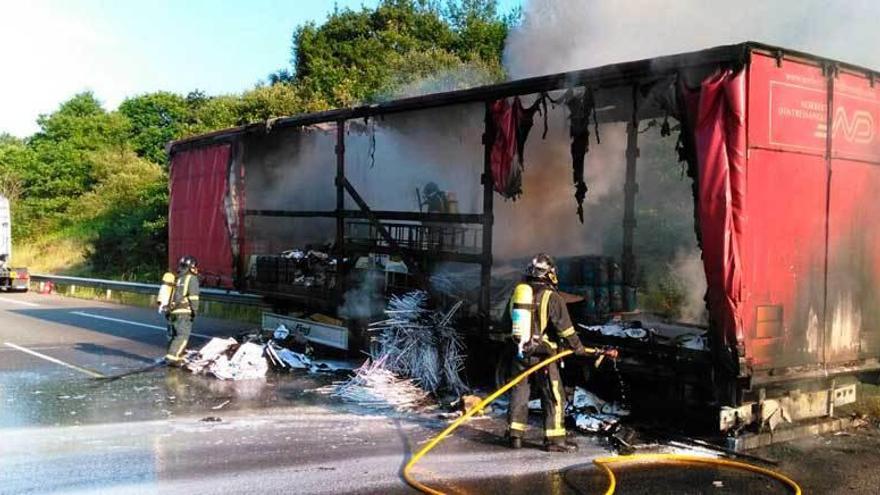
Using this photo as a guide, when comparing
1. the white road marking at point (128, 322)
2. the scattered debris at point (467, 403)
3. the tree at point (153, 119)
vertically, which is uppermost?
the tree at point (153, 119)

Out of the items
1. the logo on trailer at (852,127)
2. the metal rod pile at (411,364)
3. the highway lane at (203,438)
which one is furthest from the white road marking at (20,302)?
the logo on trailer at (852,127)

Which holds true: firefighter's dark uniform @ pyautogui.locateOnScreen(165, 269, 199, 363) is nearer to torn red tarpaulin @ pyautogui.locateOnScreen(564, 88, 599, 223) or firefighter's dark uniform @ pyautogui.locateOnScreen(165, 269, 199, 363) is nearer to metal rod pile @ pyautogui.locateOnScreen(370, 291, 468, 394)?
metal rod pile @ pyautogui.locateOnScreen(370, 291, 468, 394)

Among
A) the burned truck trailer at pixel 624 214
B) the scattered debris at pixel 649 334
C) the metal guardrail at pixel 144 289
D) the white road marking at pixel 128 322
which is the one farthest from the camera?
the metal guardrail at pixel 144 289

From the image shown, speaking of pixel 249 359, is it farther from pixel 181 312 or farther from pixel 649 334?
pixel 649 334

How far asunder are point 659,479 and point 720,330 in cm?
113

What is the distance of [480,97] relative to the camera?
7.41 metres

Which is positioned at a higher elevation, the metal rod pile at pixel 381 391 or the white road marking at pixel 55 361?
the metal rod pile at pixel 381 391

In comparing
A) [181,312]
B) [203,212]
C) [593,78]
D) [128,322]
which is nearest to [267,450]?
[593,78]

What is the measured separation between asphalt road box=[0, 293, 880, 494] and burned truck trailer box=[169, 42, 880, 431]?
2.44 ft

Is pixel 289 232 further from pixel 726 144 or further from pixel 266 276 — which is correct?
pixel 726 144

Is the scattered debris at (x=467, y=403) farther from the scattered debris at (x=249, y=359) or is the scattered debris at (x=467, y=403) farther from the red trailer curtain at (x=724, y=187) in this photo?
the scattered debris at (x=249, y=359)

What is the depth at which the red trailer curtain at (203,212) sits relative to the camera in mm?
11234

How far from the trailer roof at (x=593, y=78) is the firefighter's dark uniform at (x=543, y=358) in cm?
181

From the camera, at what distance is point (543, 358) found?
593 cm
